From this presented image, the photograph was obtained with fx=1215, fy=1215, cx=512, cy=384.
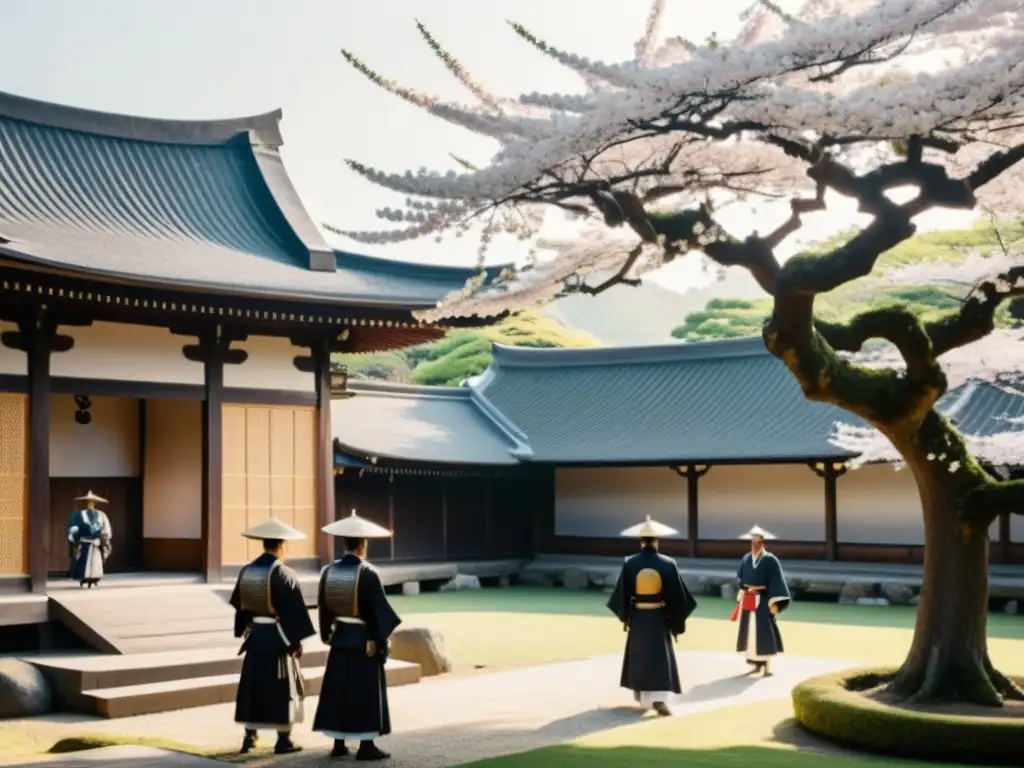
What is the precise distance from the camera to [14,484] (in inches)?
542

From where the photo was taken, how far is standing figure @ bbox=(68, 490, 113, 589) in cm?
1488

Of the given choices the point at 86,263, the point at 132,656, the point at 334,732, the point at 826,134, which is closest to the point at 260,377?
the point at 86,263

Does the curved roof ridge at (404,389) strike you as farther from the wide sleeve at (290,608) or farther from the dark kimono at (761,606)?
the wide sleeve at (290,608)

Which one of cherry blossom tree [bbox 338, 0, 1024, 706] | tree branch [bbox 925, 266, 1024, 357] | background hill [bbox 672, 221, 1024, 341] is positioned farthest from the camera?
background hill [bbox 672, 221, 1024, 341]

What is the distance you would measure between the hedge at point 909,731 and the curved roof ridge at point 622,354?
2063 centimetres

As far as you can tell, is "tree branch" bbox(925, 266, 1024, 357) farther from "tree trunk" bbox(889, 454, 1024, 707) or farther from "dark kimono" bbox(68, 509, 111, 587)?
"dark kimono" bbox(68, 509, 111, 587)

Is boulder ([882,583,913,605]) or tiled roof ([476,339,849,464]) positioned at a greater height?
tiled roof ([476,339,849,464])

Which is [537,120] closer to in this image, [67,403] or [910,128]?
[910,128]

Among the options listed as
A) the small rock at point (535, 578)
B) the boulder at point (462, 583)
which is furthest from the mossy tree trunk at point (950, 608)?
the small rock at point (535, 578)

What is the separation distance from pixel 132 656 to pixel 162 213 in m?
7.60

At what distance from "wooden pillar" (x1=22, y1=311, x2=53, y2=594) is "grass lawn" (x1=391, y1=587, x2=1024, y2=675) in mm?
4947

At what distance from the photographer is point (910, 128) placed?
7.82 meters

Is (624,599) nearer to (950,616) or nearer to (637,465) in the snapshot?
(950,616)

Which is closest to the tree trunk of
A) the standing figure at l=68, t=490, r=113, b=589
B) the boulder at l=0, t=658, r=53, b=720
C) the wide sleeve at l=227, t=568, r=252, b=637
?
the wide sleeve at l=227, t=568, r=252, b=637
